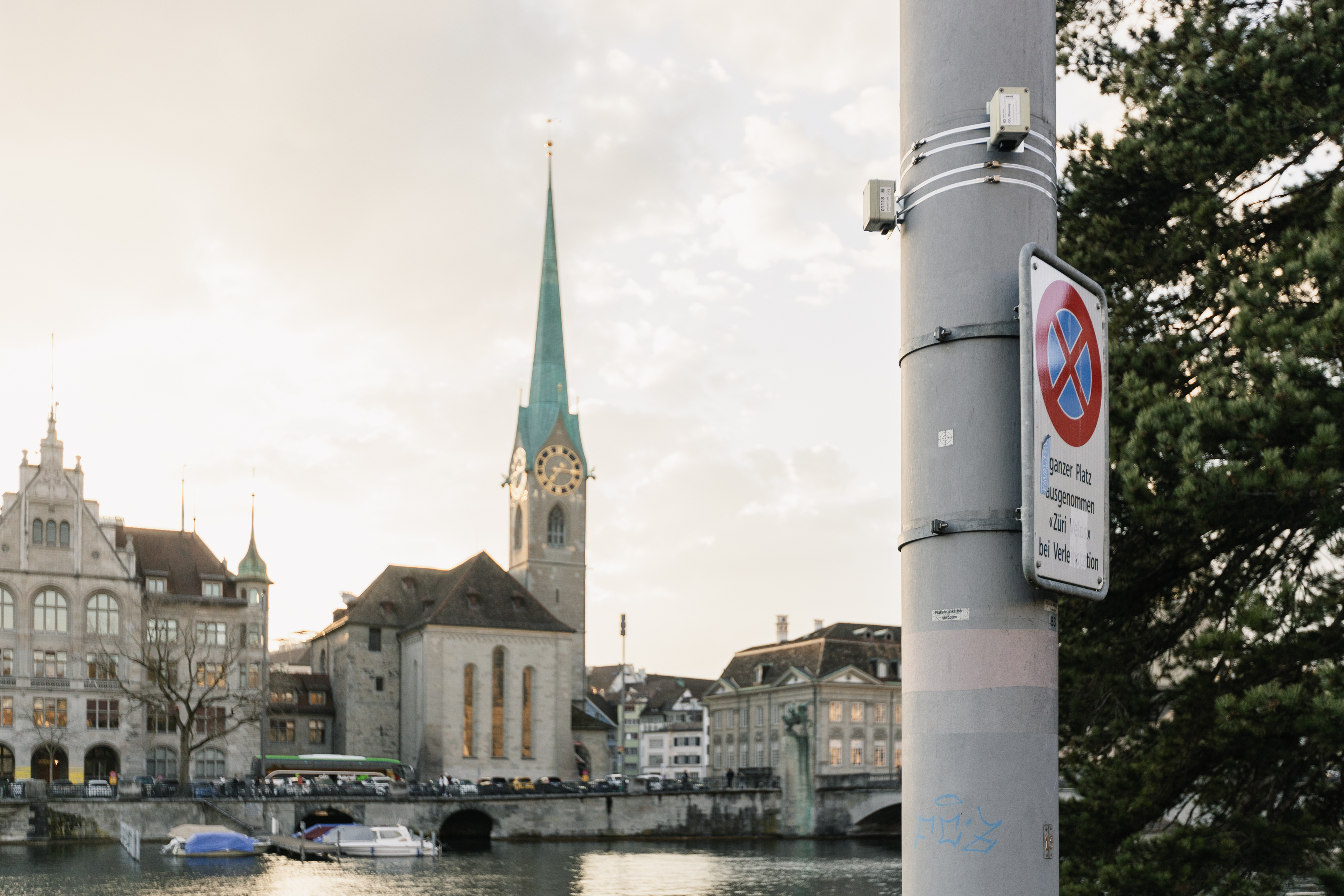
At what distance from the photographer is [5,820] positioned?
52125 millimetres

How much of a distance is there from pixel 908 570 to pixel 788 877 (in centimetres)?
4321

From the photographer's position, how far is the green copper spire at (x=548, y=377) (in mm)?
102438

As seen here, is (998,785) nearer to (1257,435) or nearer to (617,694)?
(1257,435)

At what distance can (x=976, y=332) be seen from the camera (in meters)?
3.25

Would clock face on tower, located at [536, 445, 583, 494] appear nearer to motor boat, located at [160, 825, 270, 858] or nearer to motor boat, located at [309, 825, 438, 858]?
motor boat, located at [309, 825, 438, 858]

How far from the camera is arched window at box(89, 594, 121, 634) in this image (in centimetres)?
6725

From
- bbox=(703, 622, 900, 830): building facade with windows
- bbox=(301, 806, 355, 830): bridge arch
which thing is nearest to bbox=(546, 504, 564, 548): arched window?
bbox=(703, 622, 900, 830): building facade with windows

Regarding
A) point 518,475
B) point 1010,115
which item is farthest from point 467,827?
point 1010,115

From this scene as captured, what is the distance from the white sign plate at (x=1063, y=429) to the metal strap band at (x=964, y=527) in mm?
86

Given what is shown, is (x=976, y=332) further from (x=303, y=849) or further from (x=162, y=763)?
(x=162, y=763)

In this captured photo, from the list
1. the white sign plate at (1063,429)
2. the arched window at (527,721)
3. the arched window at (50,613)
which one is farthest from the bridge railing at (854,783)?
the white sign plate at (1063,429)

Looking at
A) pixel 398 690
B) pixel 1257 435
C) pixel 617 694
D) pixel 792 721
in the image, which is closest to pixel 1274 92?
pixel 1257 435

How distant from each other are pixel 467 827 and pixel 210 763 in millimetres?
14383

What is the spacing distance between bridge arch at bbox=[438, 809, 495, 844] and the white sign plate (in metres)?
63.0
